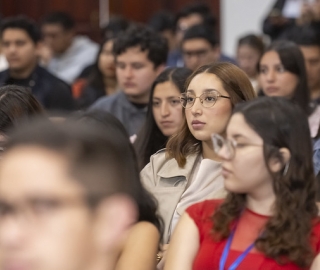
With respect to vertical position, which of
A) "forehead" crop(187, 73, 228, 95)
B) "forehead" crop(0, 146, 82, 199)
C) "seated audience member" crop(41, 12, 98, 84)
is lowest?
"seated audience member" crop(41, 12, 98, 84)

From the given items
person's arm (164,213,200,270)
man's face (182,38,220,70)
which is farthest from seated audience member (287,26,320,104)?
person's arm (164,213,200,270)

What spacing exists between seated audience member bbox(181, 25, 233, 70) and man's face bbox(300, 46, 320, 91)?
87cm

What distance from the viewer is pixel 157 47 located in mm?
4504

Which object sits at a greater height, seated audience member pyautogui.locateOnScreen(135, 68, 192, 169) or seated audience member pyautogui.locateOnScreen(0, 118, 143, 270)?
seated audience member pyautogui.locateOnScreen(0, 118, 143, 270)

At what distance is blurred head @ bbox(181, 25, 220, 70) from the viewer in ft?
18.0

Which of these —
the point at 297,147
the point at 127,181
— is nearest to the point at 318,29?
the point at 297,147

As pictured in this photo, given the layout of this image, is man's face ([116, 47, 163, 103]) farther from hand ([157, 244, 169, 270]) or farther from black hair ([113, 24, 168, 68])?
hand ([157, 244, 169, 270])

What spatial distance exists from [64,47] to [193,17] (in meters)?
1.20

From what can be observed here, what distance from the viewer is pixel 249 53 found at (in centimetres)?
593

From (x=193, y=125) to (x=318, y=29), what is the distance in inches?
96.0

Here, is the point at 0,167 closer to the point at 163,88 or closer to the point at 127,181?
the point at 127,181

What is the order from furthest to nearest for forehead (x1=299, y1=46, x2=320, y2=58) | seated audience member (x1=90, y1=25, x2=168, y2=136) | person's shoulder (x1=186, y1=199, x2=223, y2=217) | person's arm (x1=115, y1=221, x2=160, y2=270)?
1. forehead (x1=299, y1=46, x2=320, y2=58)
2. seated audience member (x1=90, y1=25, x2=168, y2=136)
3. person's shoulder (x1=186, y1=199, x2=223, y2=217)
4. person's arm (x1=115, y1=221, x2=160, y2=270)

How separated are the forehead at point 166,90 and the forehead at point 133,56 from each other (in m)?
0.88

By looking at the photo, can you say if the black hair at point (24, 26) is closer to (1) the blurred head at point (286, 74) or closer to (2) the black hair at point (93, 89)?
(2) the black hair at point (93, 89)
